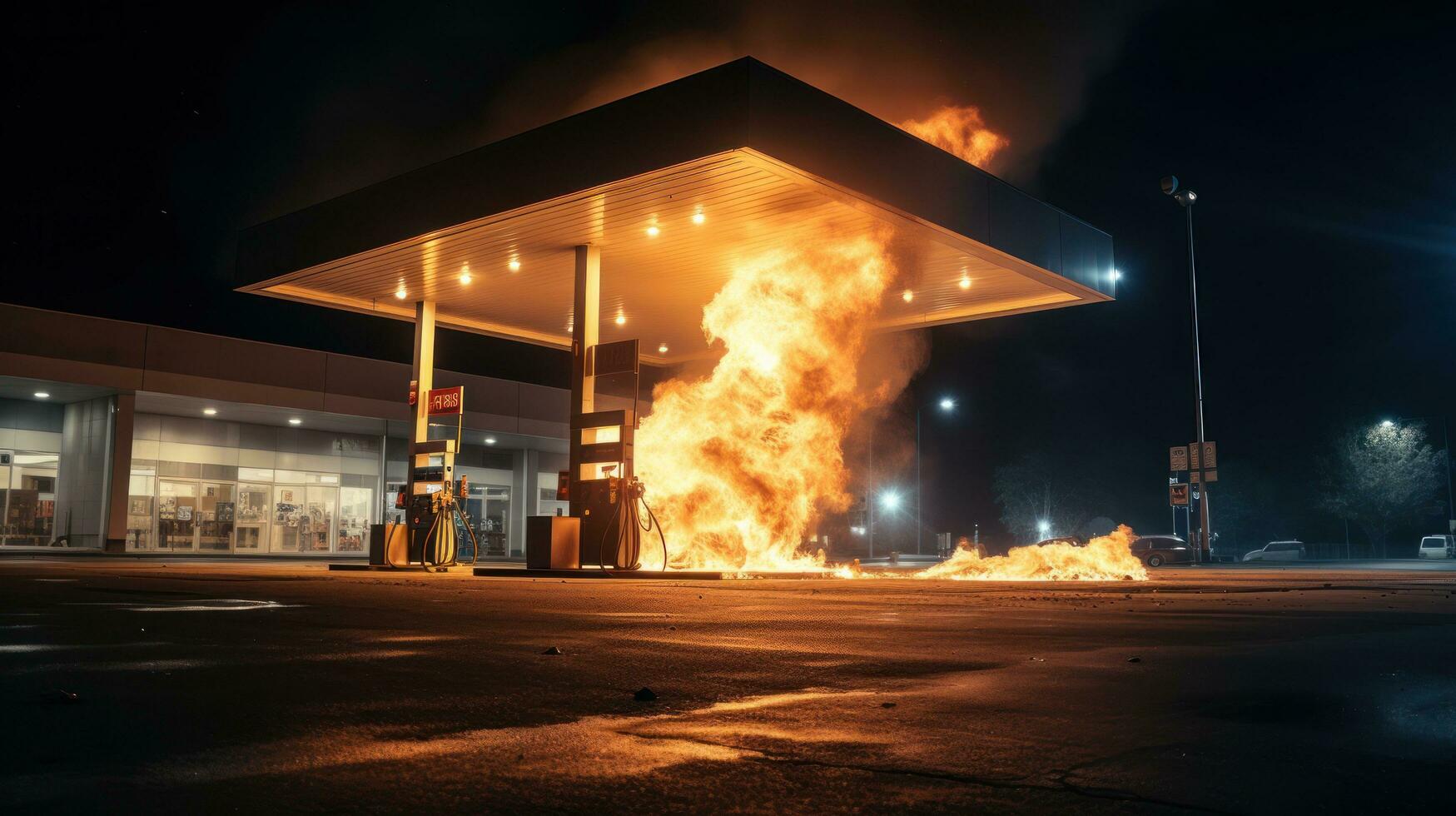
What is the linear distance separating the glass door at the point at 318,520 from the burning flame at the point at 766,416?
73.6 feet

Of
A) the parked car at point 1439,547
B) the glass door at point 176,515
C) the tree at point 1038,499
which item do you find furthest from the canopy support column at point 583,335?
the tree at point 1038,499

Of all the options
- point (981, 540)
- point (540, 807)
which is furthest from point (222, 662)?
point (981, 540)

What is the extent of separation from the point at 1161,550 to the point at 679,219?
30.6m

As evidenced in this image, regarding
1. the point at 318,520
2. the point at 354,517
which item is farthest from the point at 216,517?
the point at 354,517

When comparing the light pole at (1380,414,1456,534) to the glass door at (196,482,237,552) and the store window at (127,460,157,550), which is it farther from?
the store window at (127,460,157,550)

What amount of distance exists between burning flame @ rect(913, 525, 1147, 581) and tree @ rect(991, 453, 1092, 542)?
1939 inches

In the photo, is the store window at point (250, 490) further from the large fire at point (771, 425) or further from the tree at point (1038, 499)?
the tree at point (1038, 499)

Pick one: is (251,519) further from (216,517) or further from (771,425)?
(771,425)

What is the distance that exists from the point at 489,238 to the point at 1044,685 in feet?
63.0

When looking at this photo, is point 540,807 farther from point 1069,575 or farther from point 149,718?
point 1069,575

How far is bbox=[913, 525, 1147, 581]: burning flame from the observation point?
2248 cm

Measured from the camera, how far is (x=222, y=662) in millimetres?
6141

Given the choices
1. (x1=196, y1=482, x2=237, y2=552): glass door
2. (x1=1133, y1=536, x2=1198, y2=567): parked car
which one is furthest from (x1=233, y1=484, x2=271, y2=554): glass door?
(x1=1133, y1=536, x2=1198, y2=567): parked car

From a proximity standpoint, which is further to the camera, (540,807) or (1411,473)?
(1411,473)
